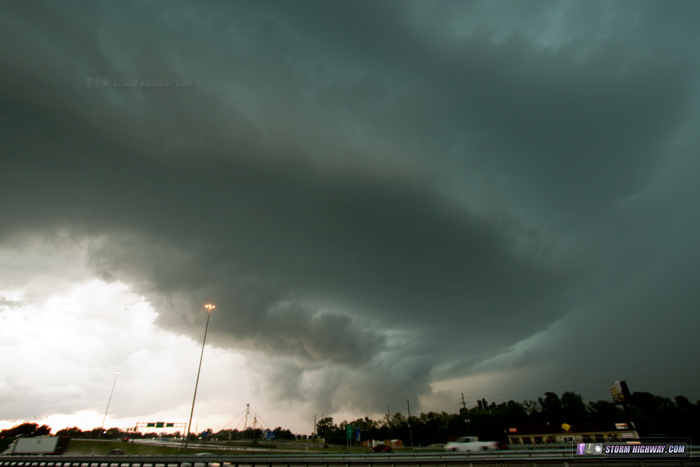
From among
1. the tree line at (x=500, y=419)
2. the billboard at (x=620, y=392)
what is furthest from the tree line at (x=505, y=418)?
the billboard at (x=620, y=392)

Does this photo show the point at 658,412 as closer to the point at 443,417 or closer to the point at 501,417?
the point at 501,417

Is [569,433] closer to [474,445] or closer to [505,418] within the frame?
[505,418]

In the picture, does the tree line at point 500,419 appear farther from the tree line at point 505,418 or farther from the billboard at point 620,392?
the billboard at point 620,392

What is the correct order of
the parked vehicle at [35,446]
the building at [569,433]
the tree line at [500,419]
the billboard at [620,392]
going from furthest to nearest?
the tree line at [500,419]
the building at [569,433]
the parked vehicle at [35,446]
the billboard at [620,392]

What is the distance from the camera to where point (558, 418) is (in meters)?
108

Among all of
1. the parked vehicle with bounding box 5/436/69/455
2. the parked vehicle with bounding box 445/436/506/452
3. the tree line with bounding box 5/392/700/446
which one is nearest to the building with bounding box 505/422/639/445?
the tree line with bounding box 5/392/700/446

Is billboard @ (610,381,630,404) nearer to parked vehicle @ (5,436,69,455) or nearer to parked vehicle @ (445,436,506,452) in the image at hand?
parked vehicle @ (445,436,506,452)

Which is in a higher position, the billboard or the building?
the billboard

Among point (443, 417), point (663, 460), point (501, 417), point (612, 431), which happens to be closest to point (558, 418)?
point (501, 417)

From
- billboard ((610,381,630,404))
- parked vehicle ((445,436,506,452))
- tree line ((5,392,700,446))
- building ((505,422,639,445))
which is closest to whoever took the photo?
parked vehicle ((445,436,506,452))

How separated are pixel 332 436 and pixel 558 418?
9087cm

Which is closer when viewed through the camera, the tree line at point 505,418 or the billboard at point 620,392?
the billboard at point 620,392

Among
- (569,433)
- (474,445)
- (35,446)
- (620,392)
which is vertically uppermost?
(620,392)

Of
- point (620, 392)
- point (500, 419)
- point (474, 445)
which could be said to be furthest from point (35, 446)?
point (500, 419)
